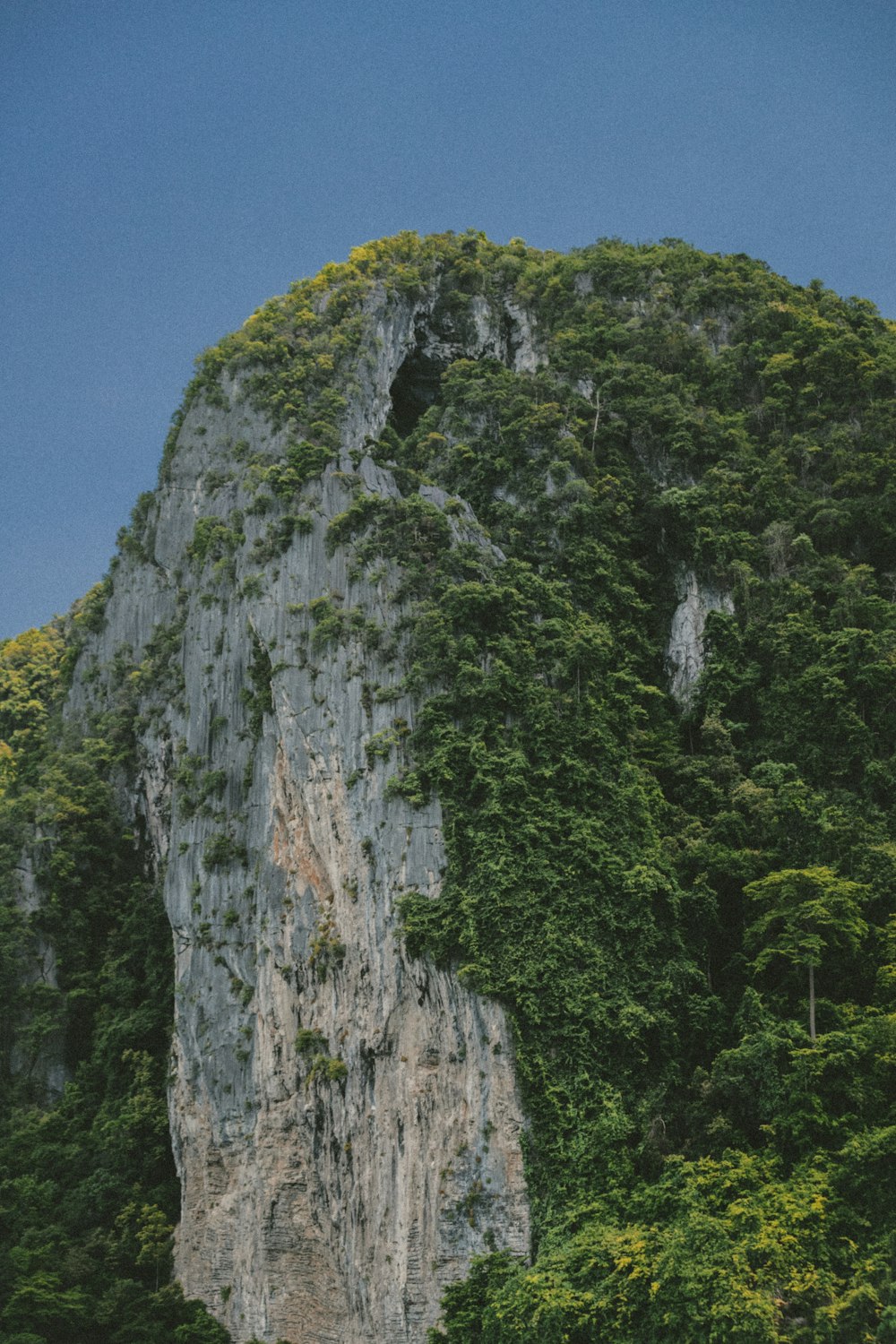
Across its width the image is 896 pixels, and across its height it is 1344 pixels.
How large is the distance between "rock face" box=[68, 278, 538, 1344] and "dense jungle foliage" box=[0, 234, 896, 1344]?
73cm

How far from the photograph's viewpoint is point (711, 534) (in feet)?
114

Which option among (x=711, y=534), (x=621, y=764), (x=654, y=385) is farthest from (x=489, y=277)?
(x=621, y=764)

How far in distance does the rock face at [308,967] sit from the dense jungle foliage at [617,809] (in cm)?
73

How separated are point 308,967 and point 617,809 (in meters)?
7.54

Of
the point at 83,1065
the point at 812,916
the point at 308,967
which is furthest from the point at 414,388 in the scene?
the point at 812,916

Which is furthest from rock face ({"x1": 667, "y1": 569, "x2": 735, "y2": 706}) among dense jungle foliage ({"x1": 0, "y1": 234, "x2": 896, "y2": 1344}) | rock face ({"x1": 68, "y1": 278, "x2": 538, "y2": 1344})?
rock face ({"x1": 68, "y1": 278, "x2": 538, "y2": 1344})

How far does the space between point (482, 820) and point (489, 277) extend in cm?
2351

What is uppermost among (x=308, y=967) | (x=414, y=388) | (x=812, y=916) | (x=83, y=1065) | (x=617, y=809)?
(x=414, y=388)

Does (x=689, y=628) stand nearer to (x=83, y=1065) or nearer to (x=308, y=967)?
(x=308, y=967)

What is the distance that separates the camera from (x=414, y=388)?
1713 inches

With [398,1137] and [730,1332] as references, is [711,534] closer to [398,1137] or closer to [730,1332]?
[398,1137]

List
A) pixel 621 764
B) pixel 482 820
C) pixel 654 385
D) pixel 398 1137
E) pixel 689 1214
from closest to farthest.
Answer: pixel 689 1214
pixel 398 1137
pixel 482 820
pixel 621 764
pixel 654 385

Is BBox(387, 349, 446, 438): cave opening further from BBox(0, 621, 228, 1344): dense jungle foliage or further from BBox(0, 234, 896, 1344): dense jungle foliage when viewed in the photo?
BBox(0, 621, 228, 1344): dense jungle foliage

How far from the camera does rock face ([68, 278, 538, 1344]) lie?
2489 centimetres
